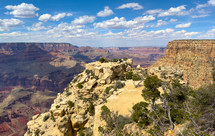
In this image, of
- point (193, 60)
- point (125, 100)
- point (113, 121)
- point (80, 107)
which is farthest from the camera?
point (193, 60)

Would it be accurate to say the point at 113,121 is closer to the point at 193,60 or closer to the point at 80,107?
the point at 80,107

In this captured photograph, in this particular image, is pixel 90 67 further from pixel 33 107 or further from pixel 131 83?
pixel 33 107

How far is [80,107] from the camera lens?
27.7 metres

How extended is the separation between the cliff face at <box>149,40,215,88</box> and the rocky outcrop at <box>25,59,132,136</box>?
4263 cm

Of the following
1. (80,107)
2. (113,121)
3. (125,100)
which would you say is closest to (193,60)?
(125,100)

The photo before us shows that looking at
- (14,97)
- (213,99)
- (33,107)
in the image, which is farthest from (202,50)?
(14,97)

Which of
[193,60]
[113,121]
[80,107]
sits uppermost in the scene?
[193,60]

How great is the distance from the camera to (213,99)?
45.4 ft

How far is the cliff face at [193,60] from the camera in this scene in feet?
214

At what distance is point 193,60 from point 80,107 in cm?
8273

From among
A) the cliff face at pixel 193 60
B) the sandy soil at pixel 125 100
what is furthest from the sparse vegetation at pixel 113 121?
the cliff face at pixel 193 60

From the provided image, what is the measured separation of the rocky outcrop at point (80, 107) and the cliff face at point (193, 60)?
42.6 meters

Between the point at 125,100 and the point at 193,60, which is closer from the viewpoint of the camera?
the point at 125,100

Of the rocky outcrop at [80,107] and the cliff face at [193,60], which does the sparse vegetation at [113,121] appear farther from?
the cliff face at [193,60]
